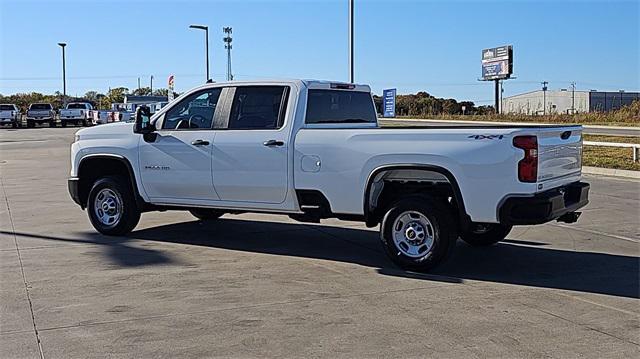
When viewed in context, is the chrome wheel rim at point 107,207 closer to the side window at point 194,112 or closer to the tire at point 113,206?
the tire at point 113,206

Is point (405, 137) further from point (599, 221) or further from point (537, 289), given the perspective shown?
point (599, 221)

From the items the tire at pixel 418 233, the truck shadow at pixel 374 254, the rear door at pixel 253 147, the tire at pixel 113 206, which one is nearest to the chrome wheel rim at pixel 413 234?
the tire at pixel 418 233

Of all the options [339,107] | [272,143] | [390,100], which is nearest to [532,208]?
A: [272,143]

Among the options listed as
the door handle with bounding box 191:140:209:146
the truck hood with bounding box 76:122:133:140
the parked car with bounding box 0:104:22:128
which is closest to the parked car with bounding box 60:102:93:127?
the parked car with bounding box 0:104:22:128

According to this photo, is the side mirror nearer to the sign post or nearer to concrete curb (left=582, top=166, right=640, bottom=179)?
concrete curb (left=582, top=166, right=640, bottom=179)

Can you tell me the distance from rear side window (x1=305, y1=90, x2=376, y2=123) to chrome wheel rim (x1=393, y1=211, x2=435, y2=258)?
1679mm

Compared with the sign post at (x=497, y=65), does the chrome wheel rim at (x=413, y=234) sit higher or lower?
lower

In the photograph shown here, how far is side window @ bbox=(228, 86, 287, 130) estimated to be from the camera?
846 cm

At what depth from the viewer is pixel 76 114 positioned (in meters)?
57.8

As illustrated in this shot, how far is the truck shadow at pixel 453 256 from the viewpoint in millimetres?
7348

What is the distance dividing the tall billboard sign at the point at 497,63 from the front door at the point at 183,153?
7804 cm

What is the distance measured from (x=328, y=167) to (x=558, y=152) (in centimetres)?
230

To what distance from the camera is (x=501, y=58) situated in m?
85.1

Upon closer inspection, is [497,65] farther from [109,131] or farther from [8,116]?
[109,131]
